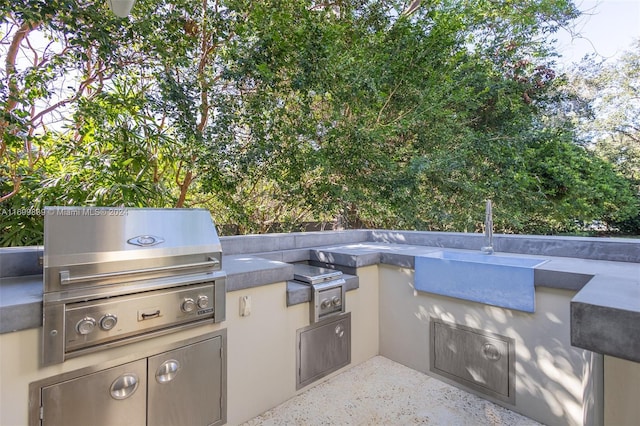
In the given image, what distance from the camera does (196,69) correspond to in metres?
4.07

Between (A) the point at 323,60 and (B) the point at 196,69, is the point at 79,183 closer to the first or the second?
(B) the point at 196,69

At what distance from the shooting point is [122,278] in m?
1.44

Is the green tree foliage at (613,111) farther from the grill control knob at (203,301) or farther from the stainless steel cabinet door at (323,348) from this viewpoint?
the grill control knob at (203,301)

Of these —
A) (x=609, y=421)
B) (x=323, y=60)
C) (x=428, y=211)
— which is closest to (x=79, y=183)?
(x=323, y=60)

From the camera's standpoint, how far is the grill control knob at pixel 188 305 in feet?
5.21

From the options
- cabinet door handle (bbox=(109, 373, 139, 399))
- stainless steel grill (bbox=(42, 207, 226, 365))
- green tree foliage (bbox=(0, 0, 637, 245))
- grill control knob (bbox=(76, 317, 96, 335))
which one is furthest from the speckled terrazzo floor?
green tree foliage (bbox=(0, 0, 637, 245))

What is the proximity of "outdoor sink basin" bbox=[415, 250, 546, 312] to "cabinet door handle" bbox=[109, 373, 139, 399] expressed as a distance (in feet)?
6.22

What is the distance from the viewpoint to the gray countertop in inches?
30.4

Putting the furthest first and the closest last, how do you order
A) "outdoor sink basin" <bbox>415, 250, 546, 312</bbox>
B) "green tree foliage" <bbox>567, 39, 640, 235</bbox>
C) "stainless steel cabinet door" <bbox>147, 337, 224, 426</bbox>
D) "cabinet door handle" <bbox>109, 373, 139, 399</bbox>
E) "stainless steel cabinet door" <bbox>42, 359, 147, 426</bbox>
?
"green tree foliage" <bbox>567, 39, 640, 235</bbox> < "outdoor sink basin" <bbox>415, 250, 546, 312</bbox> < "stainless steel cabinet door" <bbox>147, 337, 224, 426</bbox> < "cabinet door handle" <bbox>109, 373, 139, 399</bbox> < "stainless steel cabinet door" <bbox>42, 359, 147, 426</bbox>

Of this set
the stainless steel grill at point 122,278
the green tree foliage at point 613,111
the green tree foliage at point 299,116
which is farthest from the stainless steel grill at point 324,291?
the green tree foliage at point 613,111

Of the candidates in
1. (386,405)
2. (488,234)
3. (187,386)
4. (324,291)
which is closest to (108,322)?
(187,386)

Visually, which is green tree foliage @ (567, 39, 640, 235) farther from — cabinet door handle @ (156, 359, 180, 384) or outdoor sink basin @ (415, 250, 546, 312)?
cabinet door handle @ (156, 359, 180, 384)

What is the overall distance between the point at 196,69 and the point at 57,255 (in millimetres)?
3427

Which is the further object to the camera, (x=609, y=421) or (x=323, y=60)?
(x=323, y=60)
